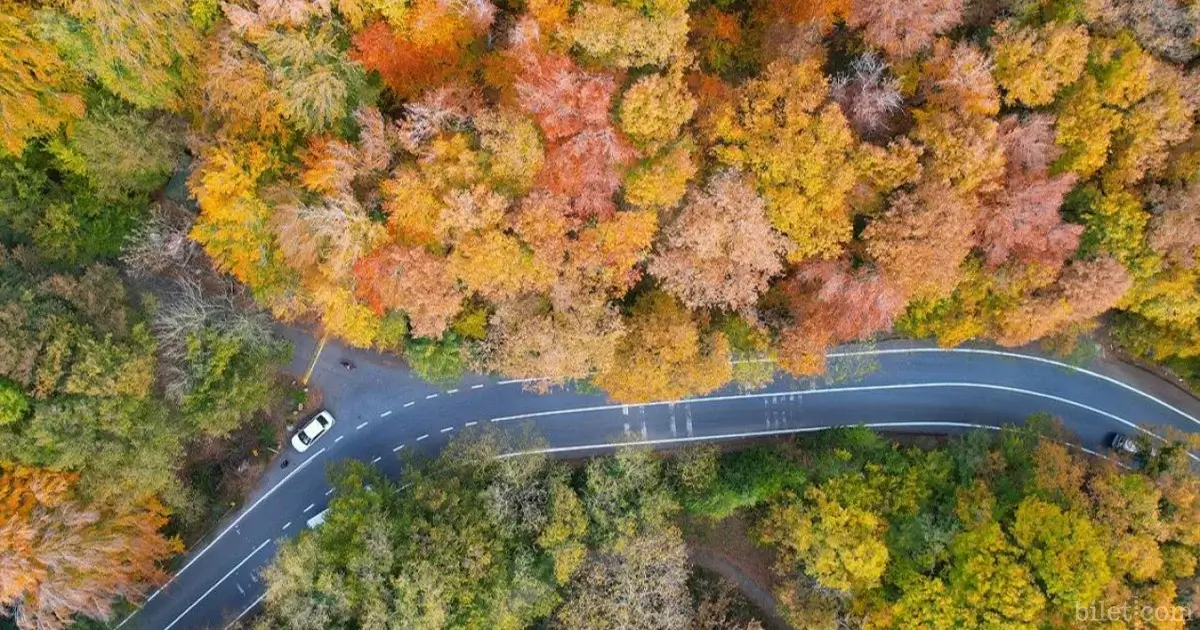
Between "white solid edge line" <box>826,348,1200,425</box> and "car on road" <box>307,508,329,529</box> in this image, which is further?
"white solid edge line" <box>826,348,1200,425</box>

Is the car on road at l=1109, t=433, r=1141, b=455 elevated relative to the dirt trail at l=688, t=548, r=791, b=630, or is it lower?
elevated

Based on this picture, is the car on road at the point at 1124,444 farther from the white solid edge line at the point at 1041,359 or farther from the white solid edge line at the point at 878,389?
the white solid edge line at the point at 1041,359

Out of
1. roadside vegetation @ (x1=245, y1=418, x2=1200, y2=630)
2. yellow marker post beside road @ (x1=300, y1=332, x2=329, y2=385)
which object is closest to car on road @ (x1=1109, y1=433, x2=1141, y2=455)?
roadside vegetation @ (x1=245, y1=418, x2=1200, y2=630)

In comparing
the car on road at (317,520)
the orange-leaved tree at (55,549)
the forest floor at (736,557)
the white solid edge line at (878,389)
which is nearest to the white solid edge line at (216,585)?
Result: the car on road at (317,520)

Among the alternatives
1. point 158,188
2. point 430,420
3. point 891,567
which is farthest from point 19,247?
point 891,567

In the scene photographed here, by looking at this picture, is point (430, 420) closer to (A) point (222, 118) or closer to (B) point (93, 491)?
(B) point (93, 491)

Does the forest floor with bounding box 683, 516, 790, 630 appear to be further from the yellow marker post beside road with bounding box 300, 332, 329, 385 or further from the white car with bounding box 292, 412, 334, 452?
the yellow marker post beside road with bounding box 300, 332, 329, 385
